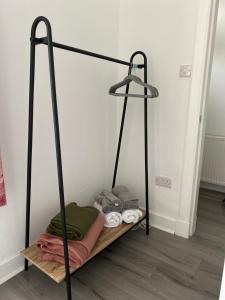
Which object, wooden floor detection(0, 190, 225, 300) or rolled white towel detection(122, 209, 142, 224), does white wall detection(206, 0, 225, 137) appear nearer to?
wooden floor detection(0, 190, 225, 300)

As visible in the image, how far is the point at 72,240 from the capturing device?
1442 mm

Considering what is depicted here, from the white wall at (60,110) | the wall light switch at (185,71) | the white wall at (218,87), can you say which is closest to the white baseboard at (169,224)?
the white wall at (60,110)

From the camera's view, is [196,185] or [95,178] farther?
[95,178]

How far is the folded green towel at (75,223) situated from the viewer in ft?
4.73

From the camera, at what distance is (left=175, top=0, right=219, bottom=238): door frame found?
1678 millimetres

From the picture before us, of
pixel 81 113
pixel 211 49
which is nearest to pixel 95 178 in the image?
pixel 81 113

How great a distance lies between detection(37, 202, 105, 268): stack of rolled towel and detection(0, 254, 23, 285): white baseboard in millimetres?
225

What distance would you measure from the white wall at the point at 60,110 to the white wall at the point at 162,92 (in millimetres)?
186

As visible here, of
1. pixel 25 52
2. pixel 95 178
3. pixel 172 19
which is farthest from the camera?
pixel 95 178

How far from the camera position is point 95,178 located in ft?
7.08

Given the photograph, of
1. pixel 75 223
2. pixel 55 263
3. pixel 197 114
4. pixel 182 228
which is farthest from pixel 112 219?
pixel 197 114

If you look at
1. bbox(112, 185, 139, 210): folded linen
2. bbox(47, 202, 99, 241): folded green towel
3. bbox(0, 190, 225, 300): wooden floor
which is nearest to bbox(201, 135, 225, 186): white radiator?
bbox(0, 190, 225, 300): wooden floor

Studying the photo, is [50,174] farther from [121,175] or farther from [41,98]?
[121,175]

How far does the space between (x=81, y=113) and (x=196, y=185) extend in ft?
3.78
